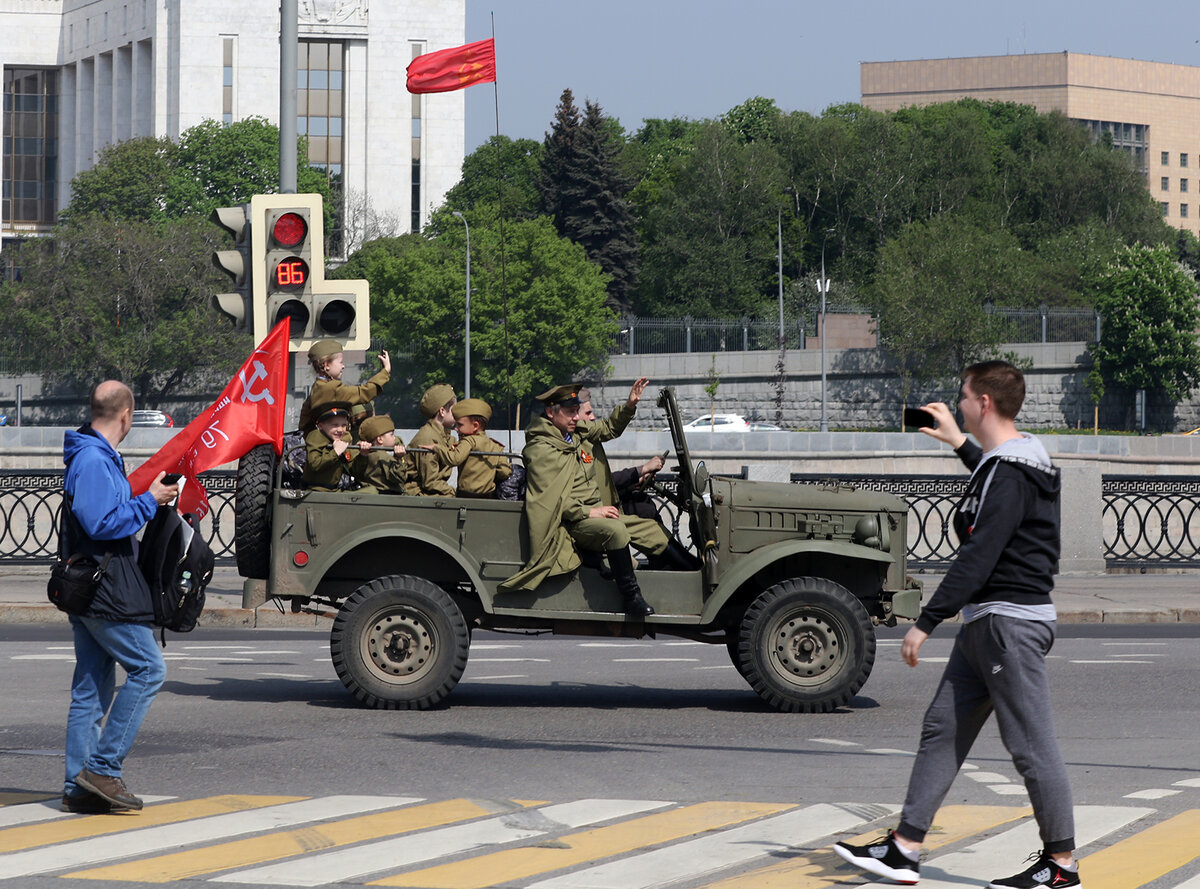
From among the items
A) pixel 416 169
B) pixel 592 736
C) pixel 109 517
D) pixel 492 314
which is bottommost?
pixel 592 736

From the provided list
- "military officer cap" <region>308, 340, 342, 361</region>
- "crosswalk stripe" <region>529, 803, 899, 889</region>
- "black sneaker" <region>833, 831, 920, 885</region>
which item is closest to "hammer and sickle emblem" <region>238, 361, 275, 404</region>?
"military officer cap" <region>308, 340, 342, 361</region>

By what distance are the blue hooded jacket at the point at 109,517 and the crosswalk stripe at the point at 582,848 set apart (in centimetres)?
171

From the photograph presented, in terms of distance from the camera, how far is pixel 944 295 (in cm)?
7369

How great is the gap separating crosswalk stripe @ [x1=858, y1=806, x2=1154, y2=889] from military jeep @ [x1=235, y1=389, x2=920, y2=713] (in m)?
3.00

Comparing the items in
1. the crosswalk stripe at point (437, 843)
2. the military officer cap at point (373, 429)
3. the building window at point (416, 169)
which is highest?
the building window at point (416, 169)

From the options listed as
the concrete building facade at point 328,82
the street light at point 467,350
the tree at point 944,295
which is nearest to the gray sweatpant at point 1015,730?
the street light at point 467,350

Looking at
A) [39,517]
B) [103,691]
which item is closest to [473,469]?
[103,691]

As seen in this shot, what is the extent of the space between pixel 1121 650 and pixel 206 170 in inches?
3531

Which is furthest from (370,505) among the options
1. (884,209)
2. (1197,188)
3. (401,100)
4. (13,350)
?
(1197,188)

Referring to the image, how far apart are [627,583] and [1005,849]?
3.89 meters

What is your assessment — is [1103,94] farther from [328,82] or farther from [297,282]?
[297,282]

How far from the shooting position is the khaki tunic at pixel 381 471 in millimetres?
10727

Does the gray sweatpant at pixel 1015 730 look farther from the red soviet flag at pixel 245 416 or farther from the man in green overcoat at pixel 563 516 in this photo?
the man in green overcoat at pixel 563 516

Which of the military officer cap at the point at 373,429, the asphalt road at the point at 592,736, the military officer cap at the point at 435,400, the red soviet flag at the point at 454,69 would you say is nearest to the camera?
the asphalt road at the point at 592,736
